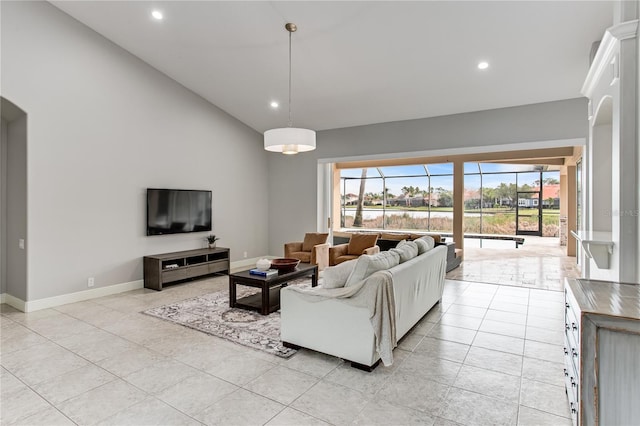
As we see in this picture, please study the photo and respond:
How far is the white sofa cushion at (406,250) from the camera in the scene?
12.1ft

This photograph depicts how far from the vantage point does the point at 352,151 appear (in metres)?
7.39

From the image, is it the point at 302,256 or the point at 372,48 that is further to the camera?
the point at 302,256

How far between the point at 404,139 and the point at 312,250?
2861 mm

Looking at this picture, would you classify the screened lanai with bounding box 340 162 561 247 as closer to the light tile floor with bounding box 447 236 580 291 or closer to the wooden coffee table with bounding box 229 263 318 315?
the light tile floor with bounding box 447 236 580 291

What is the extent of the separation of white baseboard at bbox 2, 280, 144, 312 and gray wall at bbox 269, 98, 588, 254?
3.69 meters

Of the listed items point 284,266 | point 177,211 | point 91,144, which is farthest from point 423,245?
point 91,144

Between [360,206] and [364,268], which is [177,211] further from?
[360,206]

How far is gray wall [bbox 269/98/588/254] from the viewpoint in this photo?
18.0 ft

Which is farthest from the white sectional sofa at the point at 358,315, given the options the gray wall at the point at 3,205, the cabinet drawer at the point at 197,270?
the gray wall at the point at 3,205

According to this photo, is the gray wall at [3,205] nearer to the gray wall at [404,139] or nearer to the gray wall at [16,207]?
the gray wall at [16,207]

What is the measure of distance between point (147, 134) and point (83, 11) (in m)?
1.86

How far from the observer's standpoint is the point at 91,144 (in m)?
5.08

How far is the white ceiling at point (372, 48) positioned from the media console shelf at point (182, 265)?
3093 mm

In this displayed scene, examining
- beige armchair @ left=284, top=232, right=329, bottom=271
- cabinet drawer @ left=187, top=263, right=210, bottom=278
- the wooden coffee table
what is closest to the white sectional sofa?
the wooden coffee table
